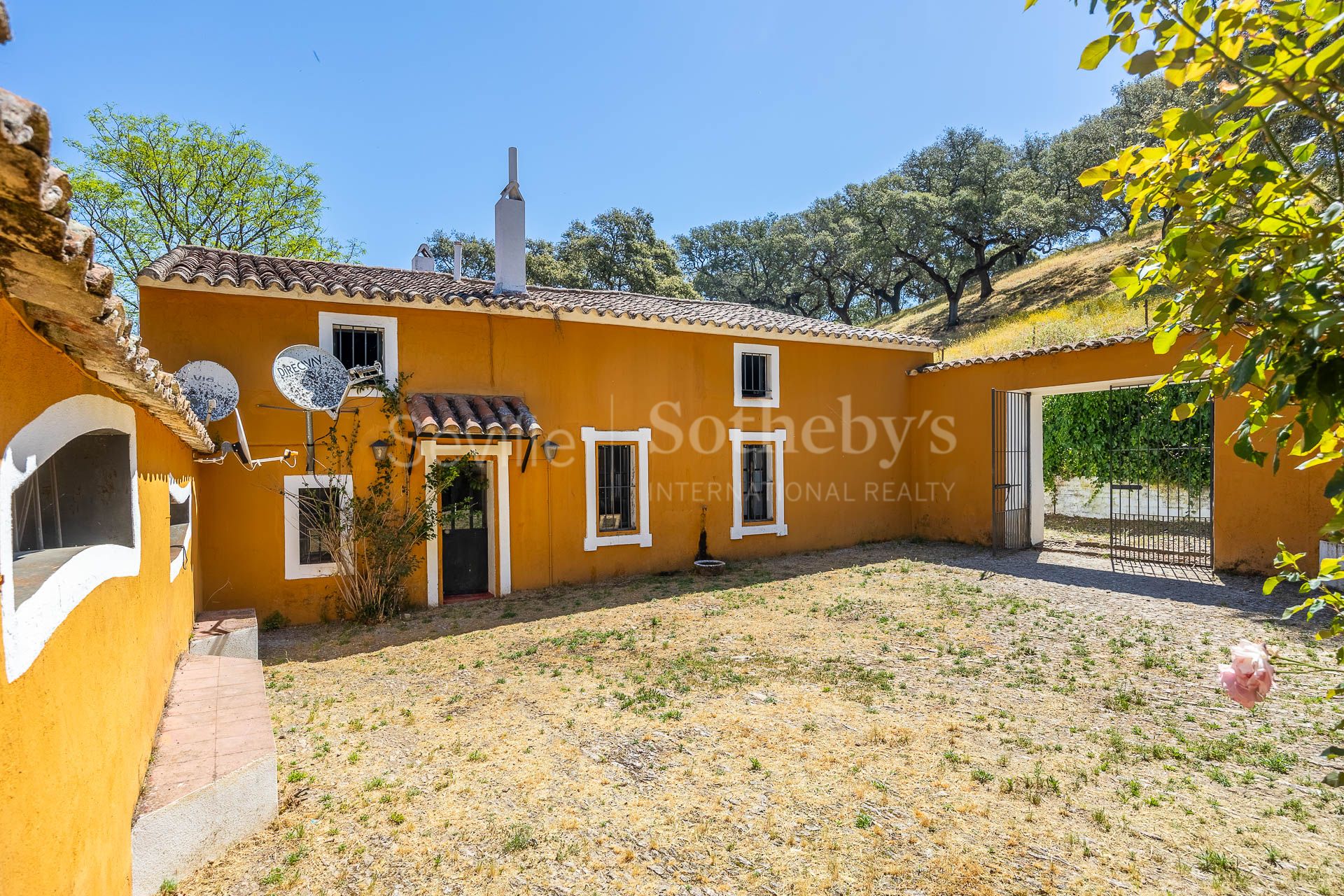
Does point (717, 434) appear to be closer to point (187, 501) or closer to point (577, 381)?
point (577, 381)

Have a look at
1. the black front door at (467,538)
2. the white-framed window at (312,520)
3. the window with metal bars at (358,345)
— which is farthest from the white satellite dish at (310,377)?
the black front door at (467,538)

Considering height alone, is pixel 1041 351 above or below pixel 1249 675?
above

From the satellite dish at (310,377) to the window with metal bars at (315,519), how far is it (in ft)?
4.28

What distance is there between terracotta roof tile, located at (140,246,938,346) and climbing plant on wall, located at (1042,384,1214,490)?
4293 millimetres

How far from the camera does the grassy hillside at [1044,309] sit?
19.6m

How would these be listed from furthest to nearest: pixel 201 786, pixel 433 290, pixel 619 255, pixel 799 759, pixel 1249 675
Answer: pixel 619 255, pixel 433 290, pixel 799 759, pixel 201 786, pixel 1249 675

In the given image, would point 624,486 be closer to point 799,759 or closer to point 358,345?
point 358,345

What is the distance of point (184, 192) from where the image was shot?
20281mm

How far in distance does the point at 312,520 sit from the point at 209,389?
2.10 metres

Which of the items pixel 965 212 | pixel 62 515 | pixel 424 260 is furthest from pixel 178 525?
pixel 965 212

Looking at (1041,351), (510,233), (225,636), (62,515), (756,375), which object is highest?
(510,233)

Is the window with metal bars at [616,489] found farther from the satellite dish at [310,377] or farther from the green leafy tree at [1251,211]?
the green leafy tree at [1251,211]

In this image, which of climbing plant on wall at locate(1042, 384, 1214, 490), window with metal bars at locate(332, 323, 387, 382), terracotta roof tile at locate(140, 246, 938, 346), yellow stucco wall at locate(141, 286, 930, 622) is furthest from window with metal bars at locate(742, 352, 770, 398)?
climbing plant on wall at locate(1042, 384, 1214, 490)

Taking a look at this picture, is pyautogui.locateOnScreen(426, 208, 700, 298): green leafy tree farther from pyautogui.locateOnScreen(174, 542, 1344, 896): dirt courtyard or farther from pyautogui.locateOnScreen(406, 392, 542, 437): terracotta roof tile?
pyautogui.locateOnScreen(174, 542, 1344, 896): dirt courtyard
